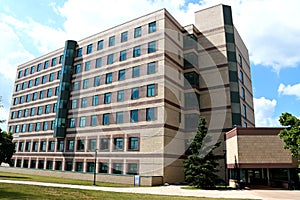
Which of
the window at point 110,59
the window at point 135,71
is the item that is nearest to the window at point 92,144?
the window at point 135,71

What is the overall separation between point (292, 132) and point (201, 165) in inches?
391

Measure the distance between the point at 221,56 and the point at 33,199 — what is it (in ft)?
113

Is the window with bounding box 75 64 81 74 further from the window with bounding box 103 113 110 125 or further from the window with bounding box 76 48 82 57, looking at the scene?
the window with bounding box 103 113 110 125

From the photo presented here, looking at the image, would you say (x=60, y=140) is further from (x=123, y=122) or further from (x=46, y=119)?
(x=123, y=122)

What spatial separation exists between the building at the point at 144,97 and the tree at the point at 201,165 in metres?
4.97

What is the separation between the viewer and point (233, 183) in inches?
1184

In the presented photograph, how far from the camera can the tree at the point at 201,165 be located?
27.8 m

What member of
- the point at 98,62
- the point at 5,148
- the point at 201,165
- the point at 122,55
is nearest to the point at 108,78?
the point at 98,62

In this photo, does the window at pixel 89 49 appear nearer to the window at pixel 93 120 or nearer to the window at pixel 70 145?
the window at pixel 93 120

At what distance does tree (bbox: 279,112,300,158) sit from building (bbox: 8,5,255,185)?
14.4 m

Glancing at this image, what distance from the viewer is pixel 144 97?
121 ft

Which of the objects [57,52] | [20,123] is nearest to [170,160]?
[57,52]

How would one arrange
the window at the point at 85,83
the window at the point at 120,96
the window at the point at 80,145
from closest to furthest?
the window at the point at 120,96
the window at the point at 80,145
the window at the point at 85,83

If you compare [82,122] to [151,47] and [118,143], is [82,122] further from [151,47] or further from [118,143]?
[151,47]
